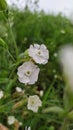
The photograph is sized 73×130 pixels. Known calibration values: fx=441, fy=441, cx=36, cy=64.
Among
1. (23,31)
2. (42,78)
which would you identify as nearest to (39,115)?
(42,78)

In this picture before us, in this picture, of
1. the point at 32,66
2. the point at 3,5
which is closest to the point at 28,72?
the point at 32,66

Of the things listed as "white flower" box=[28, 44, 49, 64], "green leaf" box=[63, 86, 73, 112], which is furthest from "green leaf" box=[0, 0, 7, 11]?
"green leaf" box=[63, 86, 73, 112]

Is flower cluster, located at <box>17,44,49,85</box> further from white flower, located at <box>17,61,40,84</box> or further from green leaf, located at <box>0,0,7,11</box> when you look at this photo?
green leaf, located at <box>0,0,7,11</box>

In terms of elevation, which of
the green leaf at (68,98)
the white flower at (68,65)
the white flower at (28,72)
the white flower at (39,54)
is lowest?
the white flower at (28,72)

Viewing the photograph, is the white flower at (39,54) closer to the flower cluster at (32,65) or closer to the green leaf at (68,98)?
the flower cluster at (32,65)

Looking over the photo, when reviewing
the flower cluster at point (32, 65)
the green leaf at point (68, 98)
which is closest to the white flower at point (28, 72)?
the flower cluster at point (32, 65)

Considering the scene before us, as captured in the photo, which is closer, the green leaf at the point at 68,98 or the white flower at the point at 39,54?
the green leaf at the point at 68,98

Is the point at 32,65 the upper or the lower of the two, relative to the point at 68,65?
lower

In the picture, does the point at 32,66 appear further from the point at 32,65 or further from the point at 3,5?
the point at 3,5
